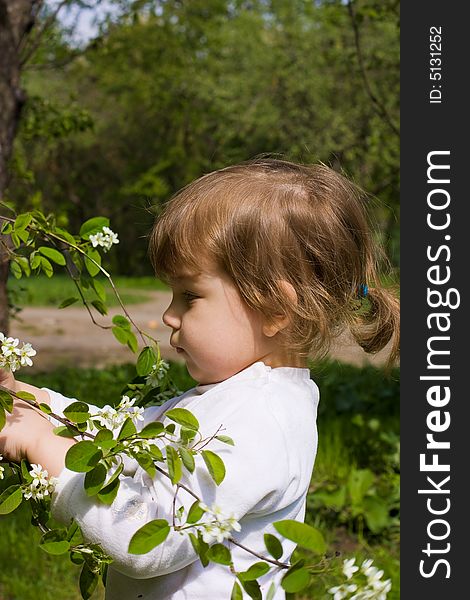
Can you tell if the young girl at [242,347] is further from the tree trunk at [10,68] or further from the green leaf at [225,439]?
the tree trunk at [10,68]

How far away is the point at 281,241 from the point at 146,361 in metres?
0.36

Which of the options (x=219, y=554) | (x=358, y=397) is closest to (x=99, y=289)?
(x=219, y=554)

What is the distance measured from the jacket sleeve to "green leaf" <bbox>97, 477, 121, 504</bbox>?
0.09 m

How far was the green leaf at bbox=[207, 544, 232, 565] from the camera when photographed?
122 centimetres

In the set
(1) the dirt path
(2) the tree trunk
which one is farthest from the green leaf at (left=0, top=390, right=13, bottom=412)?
(1) the dirt path

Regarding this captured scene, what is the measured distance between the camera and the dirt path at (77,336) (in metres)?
8.74

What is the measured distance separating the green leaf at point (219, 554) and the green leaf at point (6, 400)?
1.28 feet

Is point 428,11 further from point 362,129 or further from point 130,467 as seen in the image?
point 362,129

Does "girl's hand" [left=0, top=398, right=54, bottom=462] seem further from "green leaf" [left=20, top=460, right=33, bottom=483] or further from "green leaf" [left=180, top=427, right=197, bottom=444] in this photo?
"green leaf" [left=180, top=427, right=197, bottom=444]

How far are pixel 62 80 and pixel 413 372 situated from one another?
1775cm

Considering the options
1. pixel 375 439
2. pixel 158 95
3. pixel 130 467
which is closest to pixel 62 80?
pixel 158 95

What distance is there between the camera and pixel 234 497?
4.75ft

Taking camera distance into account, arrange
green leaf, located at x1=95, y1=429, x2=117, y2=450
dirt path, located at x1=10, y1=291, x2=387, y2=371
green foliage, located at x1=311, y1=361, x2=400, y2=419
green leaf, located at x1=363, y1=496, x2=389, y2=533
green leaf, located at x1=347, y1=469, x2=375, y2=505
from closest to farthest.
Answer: green leaf, located at x1=95, y1=429, x2=117, y2=450 < green leaf, located at x1=363, y1=496, x2=389, y2=533 < green leaf, located at x1=347, y1=469, x2=375, y2=505 < green foliage, located at x1=311, y1=361, x2=400, y2=419 < dirt path, located at x1=10, y1=291, x2=387, y2=371

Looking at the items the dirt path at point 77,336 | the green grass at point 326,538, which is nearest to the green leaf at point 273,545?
the green grass at point 326,538
